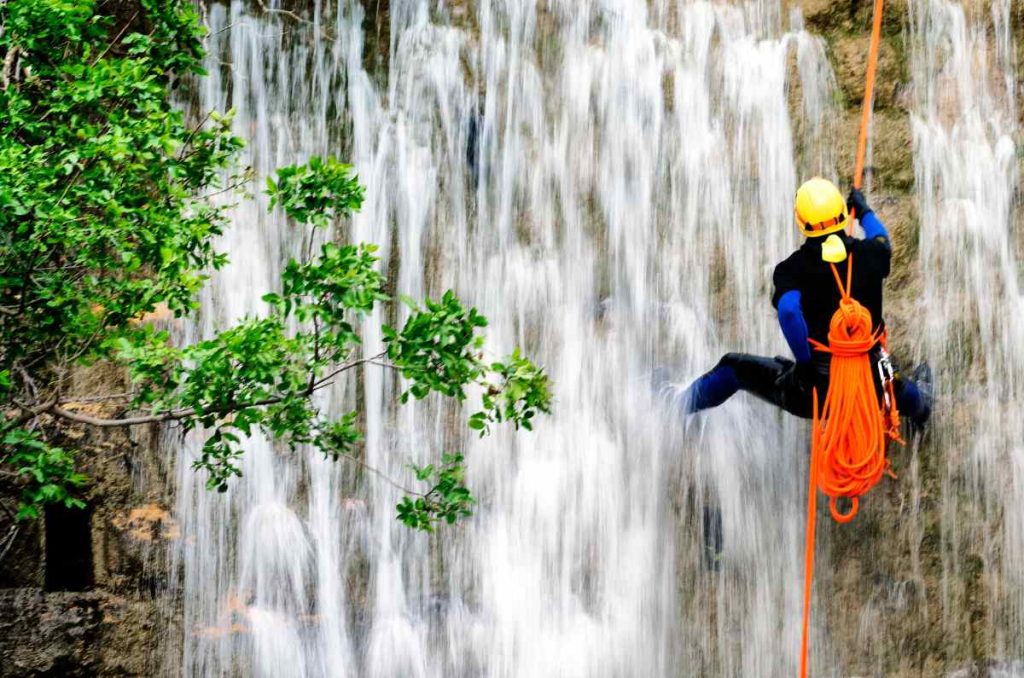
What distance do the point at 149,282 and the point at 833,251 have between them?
3128 millimetres

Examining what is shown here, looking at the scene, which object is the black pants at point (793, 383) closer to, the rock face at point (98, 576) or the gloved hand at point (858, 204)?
the gloved hand at point (858, 204)

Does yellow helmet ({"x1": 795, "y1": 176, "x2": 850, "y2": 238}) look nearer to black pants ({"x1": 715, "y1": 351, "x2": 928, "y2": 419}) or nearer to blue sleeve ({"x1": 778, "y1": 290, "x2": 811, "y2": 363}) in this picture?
blue sleeve ({"x1": 778, "y1": 290, "x2": 811, "y2": 363})

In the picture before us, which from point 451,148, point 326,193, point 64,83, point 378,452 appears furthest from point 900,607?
point 64,83

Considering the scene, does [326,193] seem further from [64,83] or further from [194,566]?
[194,566]

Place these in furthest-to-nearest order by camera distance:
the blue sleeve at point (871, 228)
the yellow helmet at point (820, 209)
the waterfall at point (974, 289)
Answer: the waterfall at point (974, 289), the blue sleeve at point (871, 228), the yellow helmet at point (820, 209)

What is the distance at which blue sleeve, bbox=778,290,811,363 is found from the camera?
618 centimetres

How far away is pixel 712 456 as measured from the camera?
7754 mm

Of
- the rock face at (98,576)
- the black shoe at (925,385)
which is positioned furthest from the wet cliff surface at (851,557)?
the black shoe at (925,385)

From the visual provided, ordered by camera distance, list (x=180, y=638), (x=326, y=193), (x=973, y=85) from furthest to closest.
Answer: (x=973, y=85) < (x=180, y=638) < (x=326, y=193)

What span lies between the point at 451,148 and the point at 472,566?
8.41 ft

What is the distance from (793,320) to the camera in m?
6.18

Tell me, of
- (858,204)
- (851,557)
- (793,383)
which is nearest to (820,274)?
(858,204)

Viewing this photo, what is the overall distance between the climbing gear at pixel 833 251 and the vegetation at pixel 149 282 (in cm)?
163

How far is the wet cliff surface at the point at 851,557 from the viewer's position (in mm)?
7441
